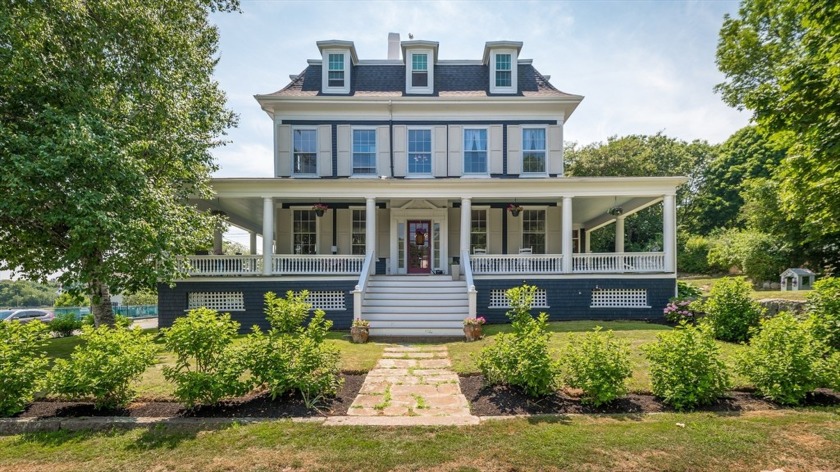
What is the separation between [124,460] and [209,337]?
1.51 m

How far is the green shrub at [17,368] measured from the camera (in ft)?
16.5

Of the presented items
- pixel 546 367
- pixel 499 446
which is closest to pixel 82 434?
pixel 499 446

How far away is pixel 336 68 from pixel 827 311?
15.6 metres

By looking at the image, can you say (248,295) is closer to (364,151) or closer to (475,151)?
(364,151)

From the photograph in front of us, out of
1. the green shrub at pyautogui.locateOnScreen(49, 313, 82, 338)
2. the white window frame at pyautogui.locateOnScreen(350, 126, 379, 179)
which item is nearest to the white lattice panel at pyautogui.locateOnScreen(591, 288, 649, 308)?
the white window frame at pyautogui.locateOnScreen(350, 126, 379, 179)

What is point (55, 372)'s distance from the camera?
5145mm

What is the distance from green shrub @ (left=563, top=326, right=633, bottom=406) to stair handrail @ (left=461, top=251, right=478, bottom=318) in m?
5.16

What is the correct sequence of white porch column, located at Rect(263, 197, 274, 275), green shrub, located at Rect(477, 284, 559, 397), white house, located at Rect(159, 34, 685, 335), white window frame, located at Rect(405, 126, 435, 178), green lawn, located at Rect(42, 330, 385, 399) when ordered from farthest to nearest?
white window frame, located at Rect(405, 126, 435, 178) < white house, located at Rect(159, 34, 685, 335) < white porch column, located at Rect(263, 197, 274, 275) < green lawn, located at Rect(42, 330, 385, 399) < green shrub, located at Rect(477, 284, 559, 397)

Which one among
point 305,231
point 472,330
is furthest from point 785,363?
point 305,231

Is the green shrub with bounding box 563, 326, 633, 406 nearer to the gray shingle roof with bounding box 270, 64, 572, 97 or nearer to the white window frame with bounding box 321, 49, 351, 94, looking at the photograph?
the gray shingle roof with bounding box 270, 64, 572, 97

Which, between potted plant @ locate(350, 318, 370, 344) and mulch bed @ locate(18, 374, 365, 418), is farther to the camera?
potted plant @ locate(350, 318, 370, 344)

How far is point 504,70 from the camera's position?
1549 cm

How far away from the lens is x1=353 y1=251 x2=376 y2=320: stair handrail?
421 inches

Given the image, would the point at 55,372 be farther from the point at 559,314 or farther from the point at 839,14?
the point at 839,14
